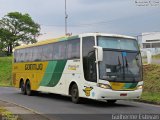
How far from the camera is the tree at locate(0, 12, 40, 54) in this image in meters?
118

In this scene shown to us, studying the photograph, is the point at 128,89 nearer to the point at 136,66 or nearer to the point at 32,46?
the point at 136,66

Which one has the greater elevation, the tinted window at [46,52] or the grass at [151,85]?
the tinted window at [46,52]

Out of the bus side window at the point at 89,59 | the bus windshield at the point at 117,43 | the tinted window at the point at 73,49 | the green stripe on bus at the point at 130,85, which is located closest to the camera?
the green stripe on bus at the point at 130,85

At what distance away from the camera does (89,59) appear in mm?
19312

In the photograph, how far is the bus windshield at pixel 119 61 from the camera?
18.6 metres

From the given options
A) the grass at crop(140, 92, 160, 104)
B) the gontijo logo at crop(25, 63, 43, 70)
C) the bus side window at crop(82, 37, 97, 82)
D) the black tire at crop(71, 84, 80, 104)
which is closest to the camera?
the bus side window at crop(82, 37, 97, 82)

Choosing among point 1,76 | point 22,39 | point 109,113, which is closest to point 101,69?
point 109,113

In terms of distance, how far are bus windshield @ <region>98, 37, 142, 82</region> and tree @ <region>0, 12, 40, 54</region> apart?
3920 inches

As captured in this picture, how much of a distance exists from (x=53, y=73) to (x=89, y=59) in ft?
14.5

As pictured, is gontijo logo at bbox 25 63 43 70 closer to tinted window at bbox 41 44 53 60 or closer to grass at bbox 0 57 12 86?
tinted window at bbox 41 44 53 60

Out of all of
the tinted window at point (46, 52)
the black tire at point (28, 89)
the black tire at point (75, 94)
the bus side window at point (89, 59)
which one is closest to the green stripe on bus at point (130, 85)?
the bus side window at point (89, 59)

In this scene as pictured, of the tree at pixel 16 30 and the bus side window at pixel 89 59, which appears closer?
the bus side window at pixel 89 59

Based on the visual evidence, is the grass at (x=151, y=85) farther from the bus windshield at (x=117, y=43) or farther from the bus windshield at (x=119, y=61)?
the bus windshield at (x=117, y=43)

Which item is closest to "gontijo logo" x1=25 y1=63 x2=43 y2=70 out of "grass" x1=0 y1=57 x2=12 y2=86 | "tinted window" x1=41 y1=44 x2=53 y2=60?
"tinted window" x1=41 y1=44 x2=53 y2=60
